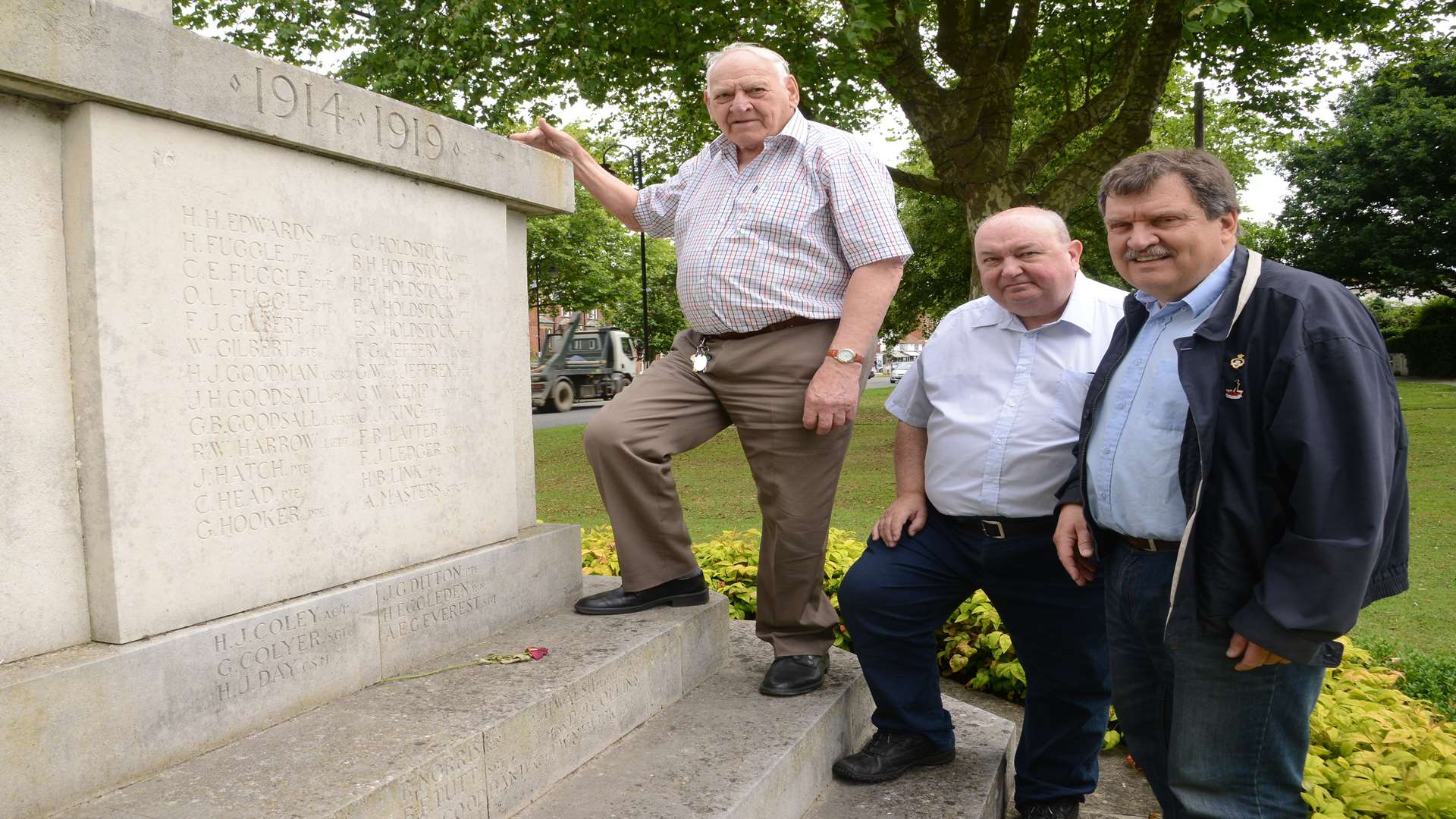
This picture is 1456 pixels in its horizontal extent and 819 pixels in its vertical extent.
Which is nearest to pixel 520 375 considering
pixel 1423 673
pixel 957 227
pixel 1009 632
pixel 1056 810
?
pixel 1009 632

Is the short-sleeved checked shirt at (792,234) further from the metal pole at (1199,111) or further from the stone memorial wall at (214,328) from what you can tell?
the metal pole at (1199,111)

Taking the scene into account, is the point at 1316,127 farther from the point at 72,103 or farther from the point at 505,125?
the point at 72,103

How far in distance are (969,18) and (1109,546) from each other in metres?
10.2

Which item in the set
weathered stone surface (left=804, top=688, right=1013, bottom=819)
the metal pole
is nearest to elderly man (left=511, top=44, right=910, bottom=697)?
weathered stone surface (left=804, top=688, right=1013, bottom=819)

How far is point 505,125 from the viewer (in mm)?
12008

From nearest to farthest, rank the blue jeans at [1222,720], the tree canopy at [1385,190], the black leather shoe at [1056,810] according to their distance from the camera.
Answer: the blue jeans at [1222,720] < the black leather shoe at [1056,810] < the tree canopy at [1385,190]

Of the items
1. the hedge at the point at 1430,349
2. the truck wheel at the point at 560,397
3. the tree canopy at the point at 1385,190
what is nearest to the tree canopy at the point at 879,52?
the truck wheel at the point at 560,397

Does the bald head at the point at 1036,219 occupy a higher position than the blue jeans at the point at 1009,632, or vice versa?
the bald head at the point at 1036,219

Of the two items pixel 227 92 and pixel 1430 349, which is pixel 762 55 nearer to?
pixel 227 92

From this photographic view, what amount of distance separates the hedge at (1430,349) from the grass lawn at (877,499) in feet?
53.1

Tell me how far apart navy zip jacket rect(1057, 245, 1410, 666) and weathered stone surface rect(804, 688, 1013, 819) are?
99 centimetres

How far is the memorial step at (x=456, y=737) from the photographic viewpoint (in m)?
2.01

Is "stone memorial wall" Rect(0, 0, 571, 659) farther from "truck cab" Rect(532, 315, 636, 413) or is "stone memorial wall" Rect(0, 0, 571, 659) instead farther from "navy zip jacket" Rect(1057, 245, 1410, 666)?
"truck cab" Rect(532, 315, 636, 413)

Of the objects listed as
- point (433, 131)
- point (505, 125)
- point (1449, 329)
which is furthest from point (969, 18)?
point (1449, 329)
